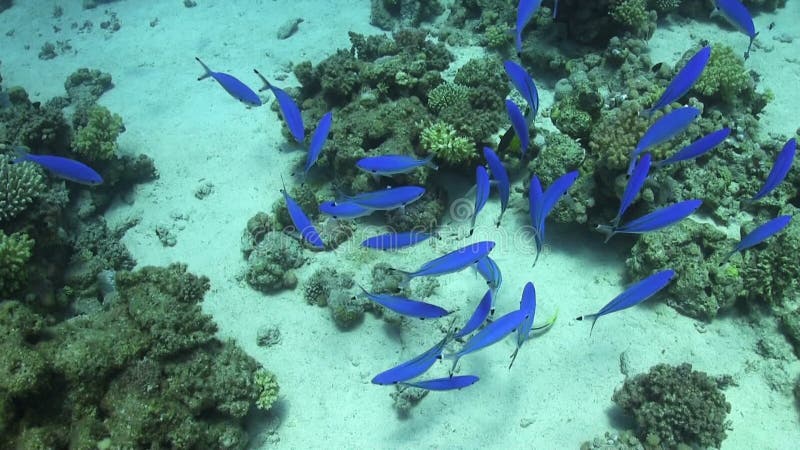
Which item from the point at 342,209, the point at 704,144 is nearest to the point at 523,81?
the point at 704,144

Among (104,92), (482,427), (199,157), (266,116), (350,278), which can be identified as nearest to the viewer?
(482,427)

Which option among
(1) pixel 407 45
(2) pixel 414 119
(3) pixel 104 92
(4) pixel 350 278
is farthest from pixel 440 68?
(3) pixel 104 92

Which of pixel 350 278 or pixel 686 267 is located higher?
pixel 686 267

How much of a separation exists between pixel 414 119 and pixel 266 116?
3405mm

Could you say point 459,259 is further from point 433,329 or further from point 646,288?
point 433,329

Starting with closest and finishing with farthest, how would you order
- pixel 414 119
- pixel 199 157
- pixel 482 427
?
1. pixel 482 427
2. pixel 414 119
3. pixel 199 157

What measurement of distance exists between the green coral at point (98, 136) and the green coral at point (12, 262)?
235 cm

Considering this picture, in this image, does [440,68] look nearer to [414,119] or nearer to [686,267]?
[414,119]

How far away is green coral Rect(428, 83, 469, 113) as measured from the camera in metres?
6.45

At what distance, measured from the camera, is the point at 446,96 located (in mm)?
6496

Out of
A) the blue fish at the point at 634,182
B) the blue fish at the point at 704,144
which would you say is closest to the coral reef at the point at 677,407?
the blue fish at the point at 634,182

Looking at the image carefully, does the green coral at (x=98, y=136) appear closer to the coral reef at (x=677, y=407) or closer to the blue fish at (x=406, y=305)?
the blue fish at (x=406, y=305)

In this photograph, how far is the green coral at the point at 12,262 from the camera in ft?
15.8

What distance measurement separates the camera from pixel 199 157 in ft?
25.4
